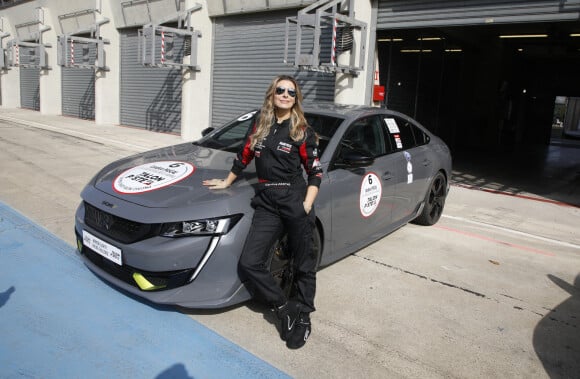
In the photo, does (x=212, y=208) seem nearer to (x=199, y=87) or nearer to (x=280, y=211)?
(x=280, y=211)

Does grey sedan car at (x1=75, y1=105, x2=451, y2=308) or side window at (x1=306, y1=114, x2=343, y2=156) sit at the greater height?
side window at (x1=306, y1=114, x2=343, y2=156)

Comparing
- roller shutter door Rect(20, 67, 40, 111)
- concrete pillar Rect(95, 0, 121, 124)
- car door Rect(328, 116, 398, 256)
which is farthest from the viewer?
roller shutter door Rect(20, 67, 40, 111)

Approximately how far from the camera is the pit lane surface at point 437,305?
3.07 metres

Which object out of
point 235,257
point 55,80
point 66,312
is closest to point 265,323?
point 235,257

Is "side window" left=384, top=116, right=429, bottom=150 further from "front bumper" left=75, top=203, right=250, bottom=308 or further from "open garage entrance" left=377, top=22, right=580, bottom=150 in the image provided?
"open garage entrance" left=377, top=22, right=580, bottom=150

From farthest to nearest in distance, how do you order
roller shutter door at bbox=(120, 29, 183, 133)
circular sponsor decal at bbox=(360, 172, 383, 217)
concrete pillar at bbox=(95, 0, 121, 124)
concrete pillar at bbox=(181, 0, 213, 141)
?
concrete pillar at bbox=(95, 0, 121, 124), roller shutter door at bbox=(120, 29, 183, 133), concrete pillar at bbox=(181, 0, 213, 141), circular sponsor decal at bbox=(360, 172, 383, 217)

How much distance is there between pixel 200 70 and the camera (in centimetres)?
1427

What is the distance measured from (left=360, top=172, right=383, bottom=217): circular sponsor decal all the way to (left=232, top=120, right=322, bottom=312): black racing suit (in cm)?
123

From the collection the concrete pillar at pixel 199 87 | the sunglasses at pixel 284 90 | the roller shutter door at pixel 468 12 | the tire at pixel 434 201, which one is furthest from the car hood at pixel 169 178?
the concrete pillar at pixel 199 87

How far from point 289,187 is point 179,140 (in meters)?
12.4

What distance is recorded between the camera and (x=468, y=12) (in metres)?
8.56

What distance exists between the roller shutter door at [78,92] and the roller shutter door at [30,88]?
3.54 metres

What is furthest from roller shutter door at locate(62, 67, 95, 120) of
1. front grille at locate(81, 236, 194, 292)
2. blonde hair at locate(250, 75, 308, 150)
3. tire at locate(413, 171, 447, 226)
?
blonde hair at locate(250, 75, 308, 150)

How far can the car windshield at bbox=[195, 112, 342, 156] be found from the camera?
4.27 m
